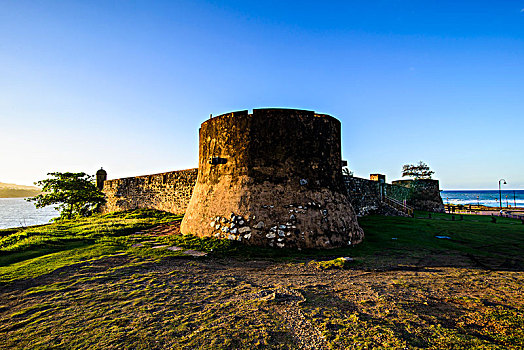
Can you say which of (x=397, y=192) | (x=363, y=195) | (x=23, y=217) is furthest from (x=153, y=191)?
(x=23, y=217)

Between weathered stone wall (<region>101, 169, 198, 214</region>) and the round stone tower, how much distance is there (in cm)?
628

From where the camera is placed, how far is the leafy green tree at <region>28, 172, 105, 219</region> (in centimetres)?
1880

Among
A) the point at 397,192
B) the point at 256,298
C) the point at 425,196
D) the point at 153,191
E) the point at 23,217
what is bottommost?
the point at 23,217

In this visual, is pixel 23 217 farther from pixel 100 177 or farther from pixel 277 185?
pixel 277 185

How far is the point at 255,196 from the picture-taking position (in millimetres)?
7113

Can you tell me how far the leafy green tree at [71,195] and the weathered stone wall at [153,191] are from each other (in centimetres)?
101

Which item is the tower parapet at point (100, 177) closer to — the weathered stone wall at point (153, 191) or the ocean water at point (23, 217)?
the weathered stone wall at point (153, 191)

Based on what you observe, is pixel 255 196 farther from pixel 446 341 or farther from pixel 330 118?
pixel 446 341

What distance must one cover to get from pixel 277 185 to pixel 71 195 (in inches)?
796

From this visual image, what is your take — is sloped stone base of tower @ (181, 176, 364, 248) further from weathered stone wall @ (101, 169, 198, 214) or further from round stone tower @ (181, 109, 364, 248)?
weathered stone wall @ (101, 169, 198, 214)

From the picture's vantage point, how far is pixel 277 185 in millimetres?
7160

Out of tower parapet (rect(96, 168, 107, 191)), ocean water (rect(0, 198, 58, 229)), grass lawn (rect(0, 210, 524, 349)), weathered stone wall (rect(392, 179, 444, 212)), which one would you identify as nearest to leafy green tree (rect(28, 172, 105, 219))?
tower parapet (rect(96, 168, 107, 191))

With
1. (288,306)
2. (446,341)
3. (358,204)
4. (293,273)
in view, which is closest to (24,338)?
(288,306)

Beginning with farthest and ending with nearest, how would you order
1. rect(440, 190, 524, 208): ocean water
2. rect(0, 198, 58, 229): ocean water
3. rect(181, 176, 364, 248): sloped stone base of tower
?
rect(440, 190, 524, 208): ocean water → rect(0, 198, 58, 229): ocean water → rect(181, 176, 364, 248): sloped stone base of tower
